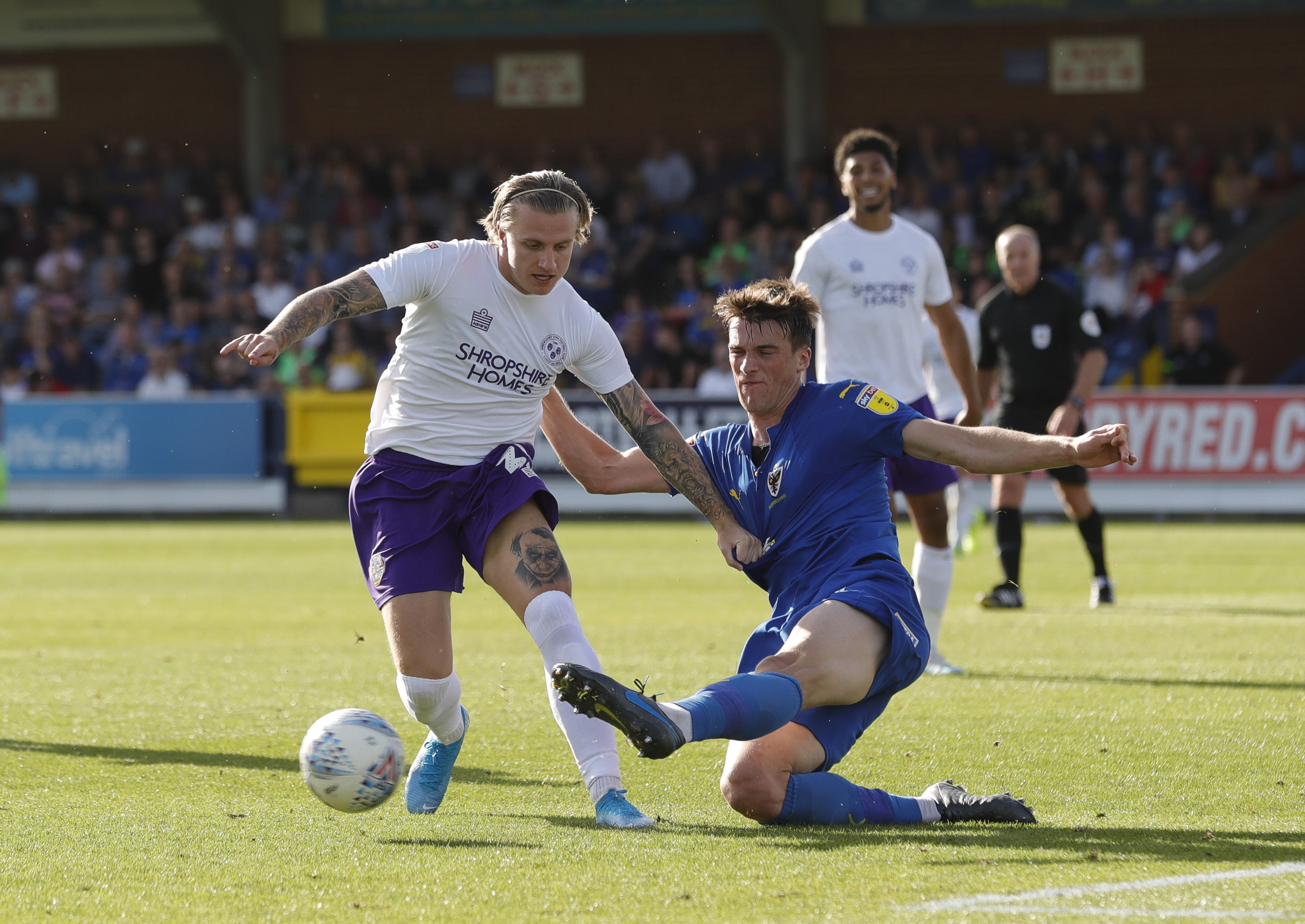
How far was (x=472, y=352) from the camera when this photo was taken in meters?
5.11

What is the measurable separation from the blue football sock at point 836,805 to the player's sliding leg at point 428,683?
1045mm

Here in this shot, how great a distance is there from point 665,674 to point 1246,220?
17044mm

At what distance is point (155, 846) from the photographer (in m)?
4.52

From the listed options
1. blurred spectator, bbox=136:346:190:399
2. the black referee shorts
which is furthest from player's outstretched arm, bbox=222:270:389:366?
blurred spectator, bbox=136:346:190:399

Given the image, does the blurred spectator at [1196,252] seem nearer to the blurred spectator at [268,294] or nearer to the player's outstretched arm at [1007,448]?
the blurred spectator at [268,294]

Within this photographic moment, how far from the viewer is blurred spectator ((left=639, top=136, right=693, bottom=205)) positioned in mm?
25891

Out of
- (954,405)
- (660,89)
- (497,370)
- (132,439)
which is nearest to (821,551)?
(497,370)

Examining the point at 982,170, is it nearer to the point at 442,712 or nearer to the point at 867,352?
the point at 867,352

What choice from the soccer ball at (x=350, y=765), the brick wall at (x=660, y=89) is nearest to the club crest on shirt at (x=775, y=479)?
the soccer ball at (x=350, y=765)

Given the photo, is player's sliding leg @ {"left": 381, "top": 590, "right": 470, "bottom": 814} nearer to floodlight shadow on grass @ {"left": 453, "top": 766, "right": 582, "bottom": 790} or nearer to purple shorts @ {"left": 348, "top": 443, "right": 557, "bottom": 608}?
purple shorts @ {"left": 348, "top": 443, "right": 557, "bottom": 608}

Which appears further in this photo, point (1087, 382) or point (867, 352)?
point (1087, 382)

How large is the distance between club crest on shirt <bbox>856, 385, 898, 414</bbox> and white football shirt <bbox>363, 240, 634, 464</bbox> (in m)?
0.73

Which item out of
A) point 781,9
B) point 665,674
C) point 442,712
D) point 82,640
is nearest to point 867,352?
point 665,674

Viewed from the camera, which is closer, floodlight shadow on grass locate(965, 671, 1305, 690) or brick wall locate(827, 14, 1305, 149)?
floodlight shadow on grass locate(965, 671, 1305, 690)
